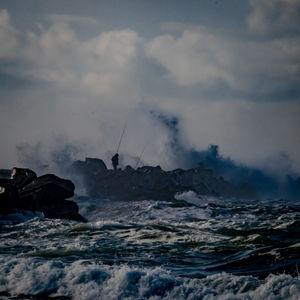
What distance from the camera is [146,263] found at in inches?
342

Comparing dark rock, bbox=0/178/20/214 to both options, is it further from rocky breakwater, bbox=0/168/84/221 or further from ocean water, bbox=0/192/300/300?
ocean water, bbox=0/192/300/300

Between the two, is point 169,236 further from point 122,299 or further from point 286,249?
point 122,299

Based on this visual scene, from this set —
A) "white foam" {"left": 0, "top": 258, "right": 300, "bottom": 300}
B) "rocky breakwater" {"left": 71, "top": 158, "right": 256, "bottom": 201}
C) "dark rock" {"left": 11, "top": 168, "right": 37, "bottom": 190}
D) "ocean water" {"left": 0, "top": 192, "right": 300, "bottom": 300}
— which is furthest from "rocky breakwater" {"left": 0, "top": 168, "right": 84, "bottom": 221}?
"rocky breakwater" {"left": 71, "top": 158, "right": 256, "bottom": 201}

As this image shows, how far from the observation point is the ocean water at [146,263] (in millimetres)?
6258

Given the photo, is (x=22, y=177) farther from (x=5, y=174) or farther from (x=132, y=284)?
(x=132, y=284)

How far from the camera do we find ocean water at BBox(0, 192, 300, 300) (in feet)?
20.5

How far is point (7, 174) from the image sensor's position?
35.5 meters

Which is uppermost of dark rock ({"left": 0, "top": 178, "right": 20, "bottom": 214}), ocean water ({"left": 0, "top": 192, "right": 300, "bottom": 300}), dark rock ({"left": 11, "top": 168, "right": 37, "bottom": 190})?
dark rock ({"left": 11, "top": 168, "right": 37, "bottom": 190})

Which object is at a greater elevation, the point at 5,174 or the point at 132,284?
the point at 5,174

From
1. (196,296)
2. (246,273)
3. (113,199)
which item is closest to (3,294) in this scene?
(196,296)

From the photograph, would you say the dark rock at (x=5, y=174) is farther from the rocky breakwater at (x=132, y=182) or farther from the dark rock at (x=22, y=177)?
the rocky breakwater at (x=132, y=182)

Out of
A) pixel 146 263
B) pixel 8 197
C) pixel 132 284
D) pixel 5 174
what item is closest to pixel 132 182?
pixel 5 174

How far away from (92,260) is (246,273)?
3.64 meters

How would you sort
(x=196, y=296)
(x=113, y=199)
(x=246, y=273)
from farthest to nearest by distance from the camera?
(x=113, y=199)
(x=246, y=273)
(x=196, y=296)
